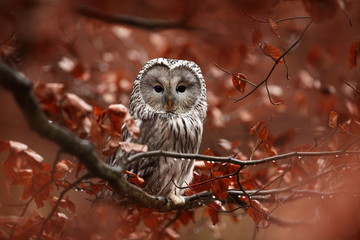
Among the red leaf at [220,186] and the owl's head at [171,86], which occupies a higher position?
the owl's head at [171,86]

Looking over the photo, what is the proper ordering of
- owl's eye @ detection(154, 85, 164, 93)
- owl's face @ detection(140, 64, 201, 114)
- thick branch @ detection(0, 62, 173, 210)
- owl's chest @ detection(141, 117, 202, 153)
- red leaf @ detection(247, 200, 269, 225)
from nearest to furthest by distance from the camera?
thick branch @ detection(0, 62, 173, 210) → red leaf @ detection(247, 200, 269, 225) → owl's chest @ detection(141, 117, 202, 153) → owl's face @ detection(140, 64, 201, 114) → owl's eye @ detection(154, 85, 164, 93)

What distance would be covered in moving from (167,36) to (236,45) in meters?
1.38

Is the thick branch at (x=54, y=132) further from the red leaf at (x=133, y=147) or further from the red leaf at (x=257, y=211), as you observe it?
the red leaf at (x=257, y=211)

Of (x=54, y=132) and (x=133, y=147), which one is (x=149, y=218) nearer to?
(x=133, y=147)

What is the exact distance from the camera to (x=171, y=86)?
3809 millimetres

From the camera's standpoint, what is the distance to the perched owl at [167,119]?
3.57 m

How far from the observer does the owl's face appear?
381 cm

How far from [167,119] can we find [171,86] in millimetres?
256

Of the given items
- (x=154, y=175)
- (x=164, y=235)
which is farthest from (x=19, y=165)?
(x=164, y=235)

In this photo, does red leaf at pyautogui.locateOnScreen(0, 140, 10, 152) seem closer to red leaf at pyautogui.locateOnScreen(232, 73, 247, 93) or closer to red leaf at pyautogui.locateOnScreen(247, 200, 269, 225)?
red leaf at pyautogui.locateOnScreen(232, 73, 247, 93)

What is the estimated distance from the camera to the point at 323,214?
9.58 feet

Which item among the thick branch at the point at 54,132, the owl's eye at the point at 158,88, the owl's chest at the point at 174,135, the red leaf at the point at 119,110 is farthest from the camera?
the owl's eye at the point at 158,88

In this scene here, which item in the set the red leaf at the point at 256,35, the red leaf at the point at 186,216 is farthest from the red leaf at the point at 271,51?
the red leaf at the point at 186,216

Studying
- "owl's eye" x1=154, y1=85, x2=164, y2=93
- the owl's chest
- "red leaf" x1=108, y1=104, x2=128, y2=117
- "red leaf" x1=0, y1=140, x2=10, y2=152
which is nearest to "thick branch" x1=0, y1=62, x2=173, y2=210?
"red leaf" x1=108, y1=104, x2=128, y2=117
